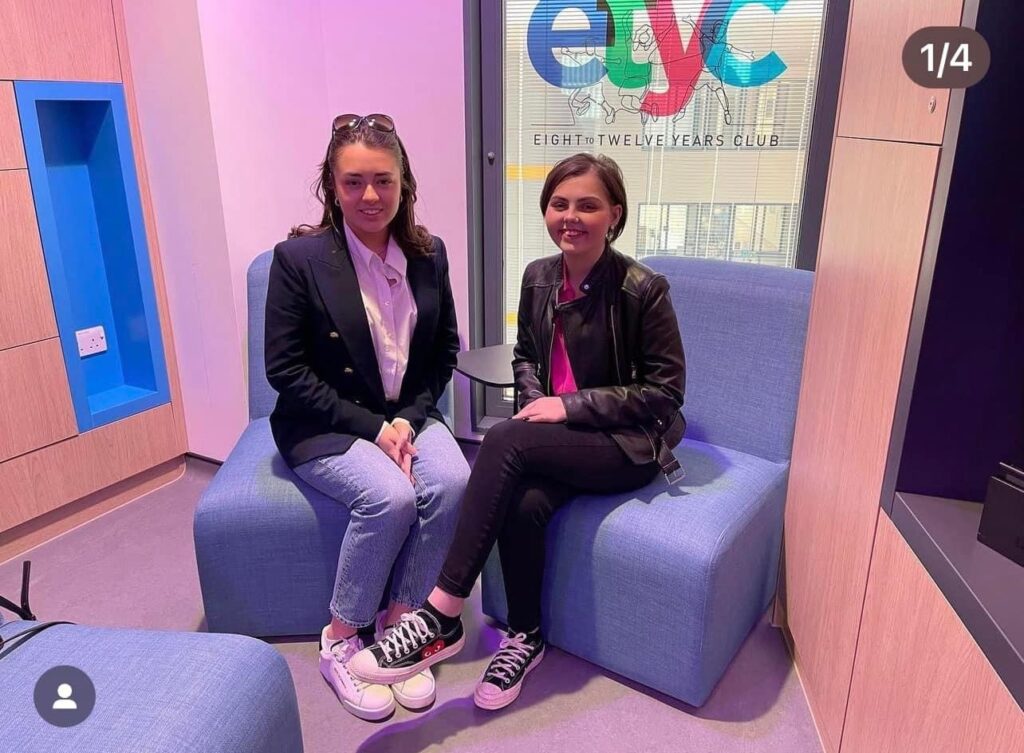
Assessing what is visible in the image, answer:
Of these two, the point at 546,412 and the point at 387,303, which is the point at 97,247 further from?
the point at 546,412

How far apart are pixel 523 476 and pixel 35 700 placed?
3.30ft

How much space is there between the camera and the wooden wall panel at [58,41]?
2.19 meters

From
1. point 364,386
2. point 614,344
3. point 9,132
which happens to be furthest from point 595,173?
point 9,132

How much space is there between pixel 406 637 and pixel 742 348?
3.68ft

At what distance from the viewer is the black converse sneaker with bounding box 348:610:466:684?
68.1 inches

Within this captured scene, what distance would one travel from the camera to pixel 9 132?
2.22 meters

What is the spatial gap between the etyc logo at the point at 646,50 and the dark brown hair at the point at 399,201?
1078mm

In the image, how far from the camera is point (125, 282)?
8.90 feet

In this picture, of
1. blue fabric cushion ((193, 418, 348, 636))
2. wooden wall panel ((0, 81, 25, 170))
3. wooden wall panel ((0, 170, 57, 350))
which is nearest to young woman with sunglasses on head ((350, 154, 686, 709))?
blue fabric cushion ((193, 418, 348, 636))

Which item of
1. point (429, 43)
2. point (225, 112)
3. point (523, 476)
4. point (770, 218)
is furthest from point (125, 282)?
point (770, 218)

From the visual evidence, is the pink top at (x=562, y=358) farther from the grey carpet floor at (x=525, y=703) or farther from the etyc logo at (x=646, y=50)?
the etyc logo at (x=646, y=50)

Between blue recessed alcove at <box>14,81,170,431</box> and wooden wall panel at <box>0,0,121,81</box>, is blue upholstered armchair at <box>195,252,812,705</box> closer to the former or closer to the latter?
blue recessed alcove at <box>14,81,170,431</box>

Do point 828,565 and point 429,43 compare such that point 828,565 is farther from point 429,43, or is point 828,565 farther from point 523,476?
point 429,43

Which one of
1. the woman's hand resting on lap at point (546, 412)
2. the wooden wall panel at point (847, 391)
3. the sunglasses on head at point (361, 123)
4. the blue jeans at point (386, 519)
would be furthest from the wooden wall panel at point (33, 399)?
the wooden wall panel at point (847, 391)
